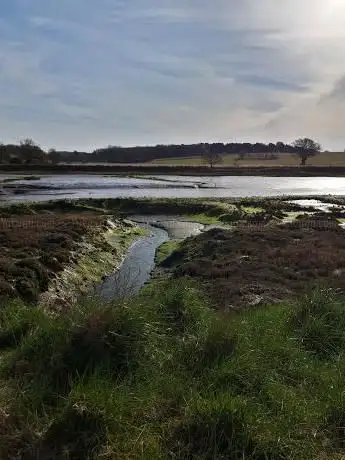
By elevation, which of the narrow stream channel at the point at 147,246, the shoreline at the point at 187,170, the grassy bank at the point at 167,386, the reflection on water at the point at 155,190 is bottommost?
the narrow stream channel at the point at 147,246

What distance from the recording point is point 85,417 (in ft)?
19.6

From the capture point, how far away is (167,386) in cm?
679

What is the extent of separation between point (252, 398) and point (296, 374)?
131 cm

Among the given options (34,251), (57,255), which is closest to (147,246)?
(57,255)

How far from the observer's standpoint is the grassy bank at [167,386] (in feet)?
19.1

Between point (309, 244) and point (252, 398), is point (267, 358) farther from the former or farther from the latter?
point (309, 244)

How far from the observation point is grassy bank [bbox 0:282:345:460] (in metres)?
5.81

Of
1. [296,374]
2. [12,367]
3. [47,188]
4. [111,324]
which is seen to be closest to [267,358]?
[296,374]

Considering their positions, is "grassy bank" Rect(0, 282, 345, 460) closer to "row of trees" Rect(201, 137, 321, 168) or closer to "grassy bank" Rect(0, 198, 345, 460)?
"grassy bank" Rect(0, 198, 345, 460)

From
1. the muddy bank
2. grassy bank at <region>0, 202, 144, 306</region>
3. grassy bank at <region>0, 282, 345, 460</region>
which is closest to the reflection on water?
the muddy bank

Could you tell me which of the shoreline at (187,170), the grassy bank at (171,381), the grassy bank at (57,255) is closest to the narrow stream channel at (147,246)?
the grassy bank at (57,255)

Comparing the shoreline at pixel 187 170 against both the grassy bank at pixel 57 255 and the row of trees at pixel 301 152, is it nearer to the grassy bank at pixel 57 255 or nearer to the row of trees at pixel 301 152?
the row of trees at pixel 301 152

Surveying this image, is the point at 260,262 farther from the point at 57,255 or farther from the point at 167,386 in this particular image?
the point at 167,386

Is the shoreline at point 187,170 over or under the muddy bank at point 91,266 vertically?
over
